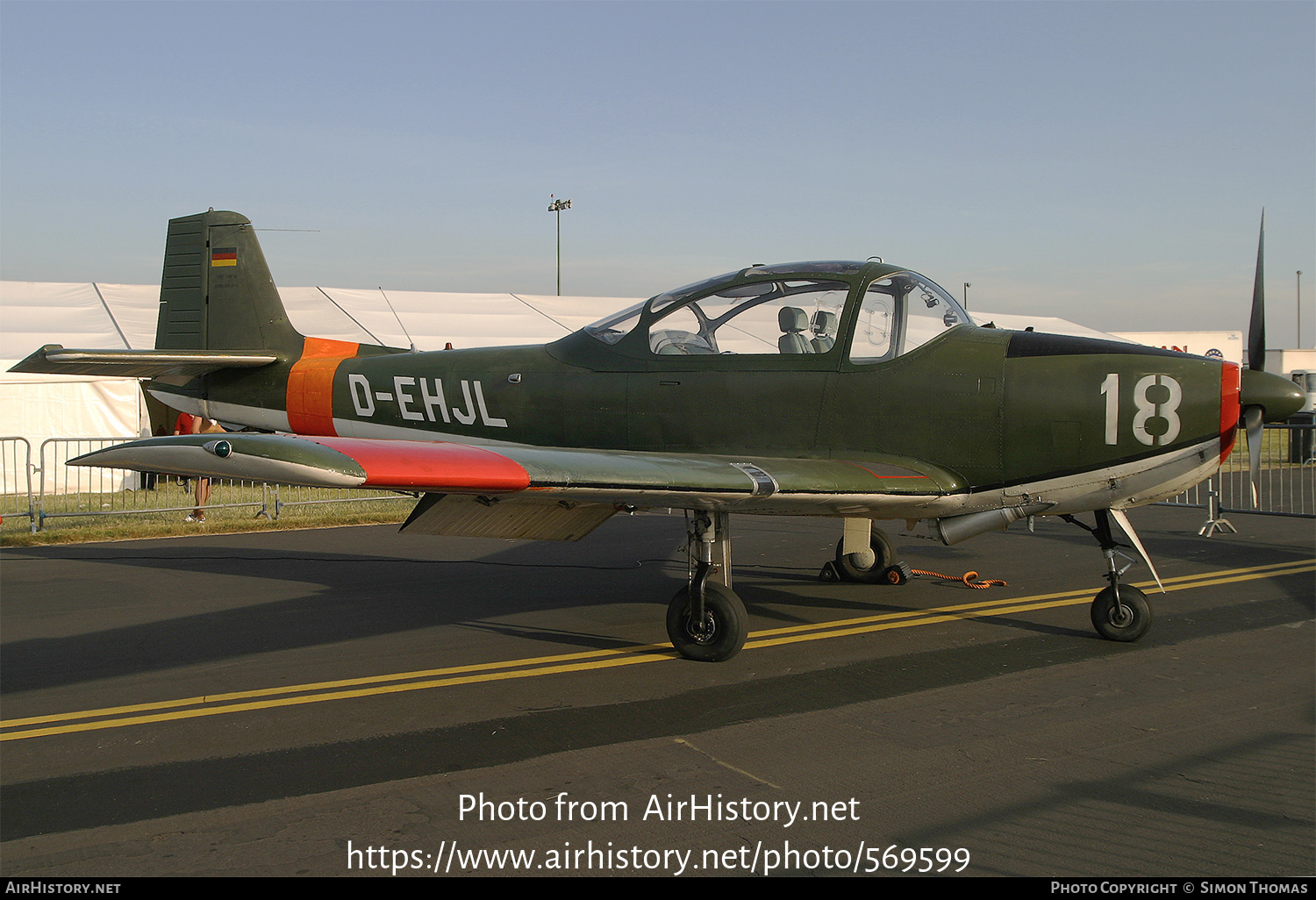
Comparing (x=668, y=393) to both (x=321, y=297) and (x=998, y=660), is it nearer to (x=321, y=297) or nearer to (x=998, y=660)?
(x=998, y=660)

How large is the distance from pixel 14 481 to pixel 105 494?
144 centimetres

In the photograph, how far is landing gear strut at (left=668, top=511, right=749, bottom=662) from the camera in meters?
6.29

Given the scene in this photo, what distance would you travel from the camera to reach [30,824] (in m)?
3.87

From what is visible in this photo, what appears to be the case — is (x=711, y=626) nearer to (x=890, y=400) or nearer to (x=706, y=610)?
(x=706, y=610)

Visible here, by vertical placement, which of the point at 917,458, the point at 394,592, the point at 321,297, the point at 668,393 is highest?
the point at 321,297

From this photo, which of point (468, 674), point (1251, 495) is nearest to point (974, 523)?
point (468, 674)

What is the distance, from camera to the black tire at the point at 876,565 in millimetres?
9102

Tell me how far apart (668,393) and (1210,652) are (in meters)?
4.14

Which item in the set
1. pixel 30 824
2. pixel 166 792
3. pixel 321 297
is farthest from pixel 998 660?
pixel 321 297

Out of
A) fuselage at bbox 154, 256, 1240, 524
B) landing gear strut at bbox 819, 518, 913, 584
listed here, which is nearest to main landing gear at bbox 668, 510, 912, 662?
fuselage at bbox 154, 256, 1240, 524

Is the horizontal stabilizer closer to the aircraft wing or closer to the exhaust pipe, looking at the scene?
the aircraft wing

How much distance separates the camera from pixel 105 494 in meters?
16.9

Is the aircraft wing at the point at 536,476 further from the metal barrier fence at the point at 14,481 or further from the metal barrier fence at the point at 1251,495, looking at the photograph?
the metal barrier fence at the point at 14,481

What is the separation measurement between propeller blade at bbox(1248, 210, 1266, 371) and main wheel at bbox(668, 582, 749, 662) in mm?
3741
